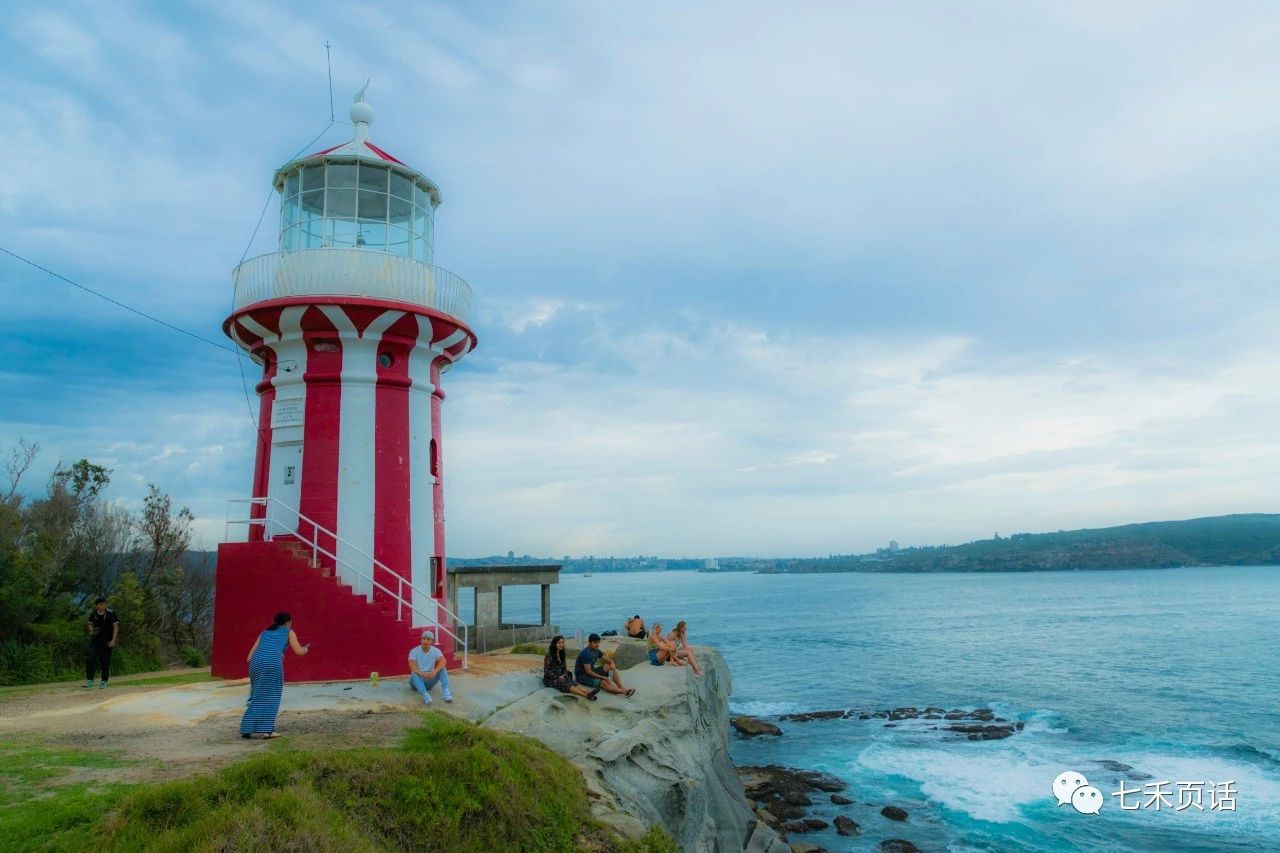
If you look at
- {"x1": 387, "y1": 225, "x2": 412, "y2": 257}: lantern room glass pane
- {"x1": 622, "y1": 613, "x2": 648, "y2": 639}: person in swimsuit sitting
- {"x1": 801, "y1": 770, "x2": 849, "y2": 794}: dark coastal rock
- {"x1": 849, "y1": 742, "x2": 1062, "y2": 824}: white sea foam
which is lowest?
{"x1": 849, "y1": 742, "x2": 1062, "y2": 824}: white sea foam

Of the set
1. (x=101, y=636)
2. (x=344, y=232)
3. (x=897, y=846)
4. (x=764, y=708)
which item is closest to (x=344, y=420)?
(x=344, y=232)

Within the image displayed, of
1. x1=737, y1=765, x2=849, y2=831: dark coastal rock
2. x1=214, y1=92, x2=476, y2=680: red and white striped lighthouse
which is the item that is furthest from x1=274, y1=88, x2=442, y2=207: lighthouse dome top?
x1=737, y1=765, x2=849, y2=831: dark coastal rock

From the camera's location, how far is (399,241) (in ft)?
51.1

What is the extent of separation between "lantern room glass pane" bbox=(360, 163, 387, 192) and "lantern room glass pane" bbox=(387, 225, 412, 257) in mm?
767

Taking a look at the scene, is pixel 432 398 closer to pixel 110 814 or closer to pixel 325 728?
pixel 325 728

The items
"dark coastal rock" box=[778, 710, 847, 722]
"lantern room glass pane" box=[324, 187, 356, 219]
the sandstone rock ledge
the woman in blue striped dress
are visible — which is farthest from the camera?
"dark coastal rock" box=[778, 710, 847, 722]

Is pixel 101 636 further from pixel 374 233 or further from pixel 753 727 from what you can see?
pixel 753 727

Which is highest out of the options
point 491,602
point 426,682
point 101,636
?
point 491,602

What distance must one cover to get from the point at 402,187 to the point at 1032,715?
31.2m

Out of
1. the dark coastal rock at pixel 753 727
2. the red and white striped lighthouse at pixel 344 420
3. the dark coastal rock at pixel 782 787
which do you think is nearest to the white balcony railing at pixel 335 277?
the red and white striped lighthouse at pixel 344 420

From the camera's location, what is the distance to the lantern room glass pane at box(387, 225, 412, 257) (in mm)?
15445

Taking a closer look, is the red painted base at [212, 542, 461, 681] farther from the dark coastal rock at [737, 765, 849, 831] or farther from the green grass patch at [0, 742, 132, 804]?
the dark coastal rock at [737, 765, 849, 831]

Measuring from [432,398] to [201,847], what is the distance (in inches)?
422

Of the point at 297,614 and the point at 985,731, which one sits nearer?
the point at 297,614
